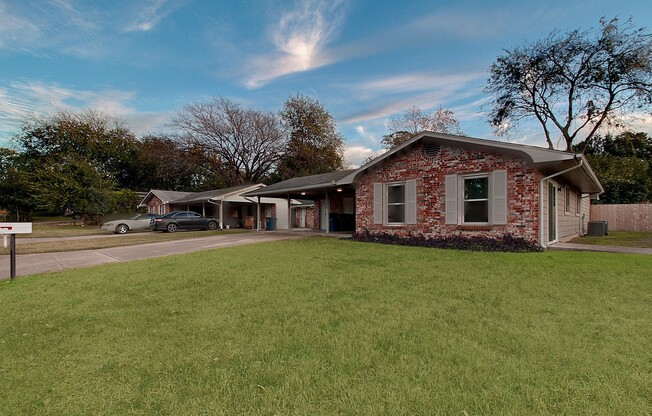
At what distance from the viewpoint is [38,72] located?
16.2m

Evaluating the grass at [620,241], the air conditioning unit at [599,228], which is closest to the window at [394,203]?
the grass at [620,241]

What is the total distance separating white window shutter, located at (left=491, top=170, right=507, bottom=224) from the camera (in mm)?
9930

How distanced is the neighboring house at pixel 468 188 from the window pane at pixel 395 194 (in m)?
0.04

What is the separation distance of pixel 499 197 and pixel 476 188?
84 cm

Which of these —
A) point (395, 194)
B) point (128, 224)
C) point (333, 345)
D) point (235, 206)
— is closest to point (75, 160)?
point (128, 224)

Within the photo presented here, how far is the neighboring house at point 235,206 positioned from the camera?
80.4 ft

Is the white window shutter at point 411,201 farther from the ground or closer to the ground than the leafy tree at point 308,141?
closer to the ground

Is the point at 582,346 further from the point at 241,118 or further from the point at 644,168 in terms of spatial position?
the point at 241,118

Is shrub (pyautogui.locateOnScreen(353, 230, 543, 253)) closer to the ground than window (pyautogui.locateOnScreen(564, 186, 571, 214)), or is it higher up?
closer to the ground

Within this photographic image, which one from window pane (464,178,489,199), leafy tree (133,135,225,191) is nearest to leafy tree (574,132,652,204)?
window pane (464,178,489,199)

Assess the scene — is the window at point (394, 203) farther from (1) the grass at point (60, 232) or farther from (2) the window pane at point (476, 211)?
(1) the grass at point (60, 232)

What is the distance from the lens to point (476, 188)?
420 inches

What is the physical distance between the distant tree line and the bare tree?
10cm

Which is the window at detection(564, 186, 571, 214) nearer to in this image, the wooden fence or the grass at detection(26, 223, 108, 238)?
the wooden fence
